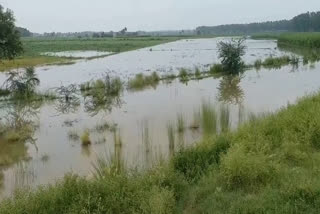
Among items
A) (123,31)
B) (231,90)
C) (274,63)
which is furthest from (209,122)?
(123,31)

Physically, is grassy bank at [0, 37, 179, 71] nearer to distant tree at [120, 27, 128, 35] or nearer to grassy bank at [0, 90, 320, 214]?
grassy bank at [0, 90, 320, 214]

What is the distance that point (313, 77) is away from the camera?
24797 millimetres

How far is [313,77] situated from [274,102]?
9.10 metres

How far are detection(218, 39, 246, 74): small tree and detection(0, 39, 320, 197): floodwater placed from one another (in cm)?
98

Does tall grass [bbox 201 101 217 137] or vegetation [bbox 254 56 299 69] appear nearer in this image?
tall grass [bbox 201 101 217 137]

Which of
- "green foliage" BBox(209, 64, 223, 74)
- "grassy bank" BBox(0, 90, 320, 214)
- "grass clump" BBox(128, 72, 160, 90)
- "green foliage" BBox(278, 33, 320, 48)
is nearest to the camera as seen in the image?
"grassy bank" BBox(0, 90, 320, 214)

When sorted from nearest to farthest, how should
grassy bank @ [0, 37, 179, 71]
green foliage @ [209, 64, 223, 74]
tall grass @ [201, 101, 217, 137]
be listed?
tall grass @ [201, 101, 217, 137] → green foliage @ [209, 64, 223, 74] → grassy bank @ [0, 37, 179, 71]

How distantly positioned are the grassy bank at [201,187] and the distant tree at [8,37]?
Answer: 14376 millimetres

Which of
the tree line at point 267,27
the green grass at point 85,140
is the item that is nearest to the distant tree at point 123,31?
the tree line at point 267,27

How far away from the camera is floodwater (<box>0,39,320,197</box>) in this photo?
1005cm

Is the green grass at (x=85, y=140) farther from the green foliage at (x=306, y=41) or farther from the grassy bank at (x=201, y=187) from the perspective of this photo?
the green foliage at (x=306, y=41)

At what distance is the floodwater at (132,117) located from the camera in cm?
1005

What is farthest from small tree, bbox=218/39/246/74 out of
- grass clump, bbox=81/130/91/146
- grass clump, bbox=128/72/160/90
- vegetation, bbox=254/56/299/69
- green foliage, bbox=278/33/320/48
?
green foliage, bbox=278/33/320/48

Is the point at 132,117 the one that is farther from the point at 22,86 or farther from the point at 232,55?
the point at 232,55
